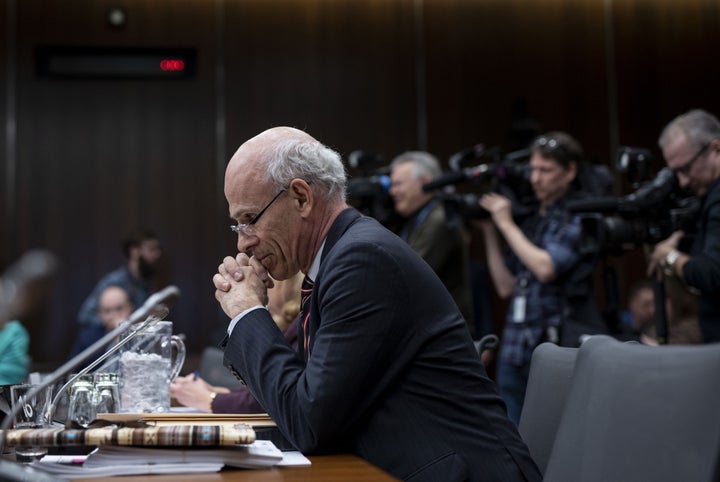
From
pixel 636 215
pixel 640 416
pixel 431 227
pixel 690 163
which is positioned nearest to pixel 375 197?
pixel 431 227

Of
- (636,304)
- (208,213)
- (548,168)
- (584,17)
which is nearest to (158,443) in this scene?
(548,168)

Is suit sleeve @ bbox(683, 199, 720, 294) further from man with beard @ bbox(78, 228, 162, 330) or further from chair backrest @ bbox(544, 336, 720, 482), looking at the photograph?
man with beard @ bbox(78, 228, 162, 330)

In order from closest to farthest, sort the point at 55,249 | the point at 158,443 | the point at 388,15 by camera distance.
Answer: the point at 158,443 < the point at 55,249 < the point at 388,15

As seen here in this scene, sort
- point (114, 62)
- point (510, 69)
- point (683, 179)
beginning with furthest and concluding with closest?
point (510, 69), point (114, 62), point (683, 179)

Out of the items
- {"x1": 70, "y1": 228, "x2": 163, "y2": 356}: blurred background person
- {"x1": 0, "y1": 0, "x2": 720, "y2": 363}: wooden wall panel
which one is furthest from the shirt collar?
{"x1": 0, "y1": 0, "x2": 720, "y2": 363}: wooden wall panel

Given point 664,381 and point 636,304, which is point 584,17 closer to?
point 636,304

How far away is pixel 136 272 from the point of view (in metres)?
5.54

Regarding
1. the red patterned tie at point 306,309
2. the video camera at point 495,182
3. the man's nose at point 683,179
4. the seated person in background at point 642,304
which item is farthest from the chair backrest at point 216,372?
the seated person in background at point 642,304

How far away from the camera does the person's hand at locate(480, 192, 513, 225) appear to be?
3967 millimetres

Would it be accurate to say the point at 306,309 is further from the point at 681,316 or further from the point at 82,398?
the point at 681,316

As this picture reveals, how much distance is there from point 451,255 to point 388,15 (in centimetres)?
313

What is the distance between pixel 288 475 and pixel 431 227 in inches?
110

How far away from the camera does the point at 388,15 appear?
668 centimetres

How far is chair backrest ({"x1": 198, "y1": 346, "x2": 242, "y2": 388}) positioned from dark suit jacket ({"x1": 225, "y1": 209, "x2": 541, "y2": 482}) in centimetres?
154
